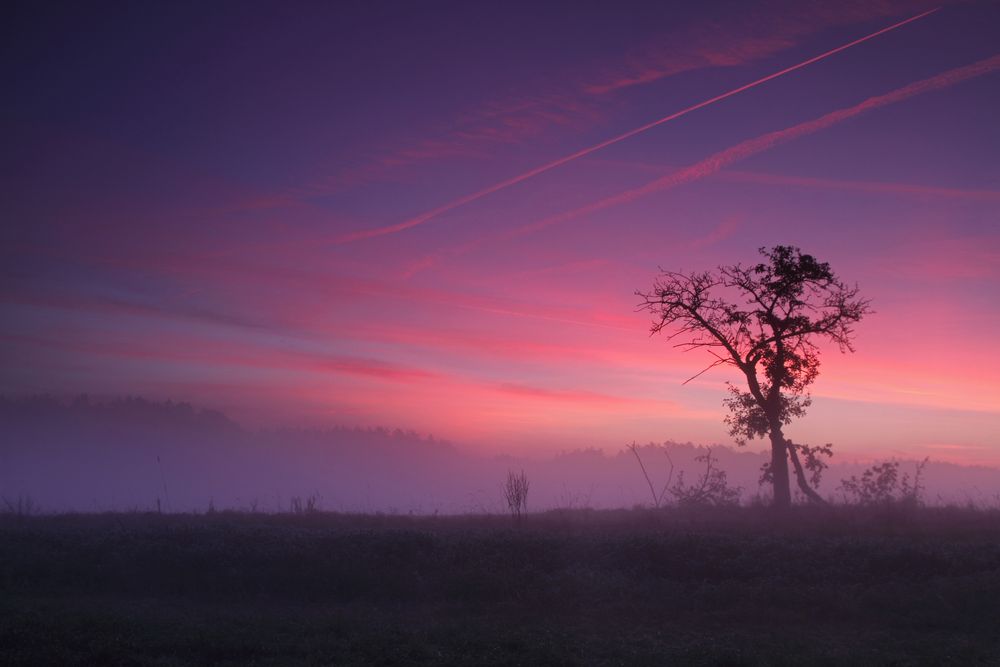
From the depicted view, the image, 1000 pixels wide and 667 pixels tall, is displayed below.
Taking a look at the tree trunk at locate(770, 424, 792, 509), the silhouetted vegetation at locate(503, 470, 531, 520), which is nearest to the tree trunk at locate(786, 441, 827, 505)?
the tree trunk at locate(770, 424, 792, 509)

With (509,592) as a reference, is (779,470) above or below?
above

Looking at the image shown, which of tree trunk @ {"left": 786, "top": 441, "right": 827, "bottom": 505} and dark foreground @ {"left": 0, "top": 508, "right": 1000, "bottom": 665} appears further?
tree trunk @ {"left": 786, "top": 441, "right": 827, "bottom": 505}

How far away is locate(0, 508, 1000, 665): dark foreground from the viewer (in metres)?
12.0

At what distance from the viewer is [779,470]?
2495cm

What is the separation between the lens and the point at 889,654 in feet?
38.7

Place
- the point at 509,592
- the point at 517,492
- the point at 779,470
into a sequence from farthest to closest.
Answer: the point at 779,470 < the point at 517,492 < the point at 509,592

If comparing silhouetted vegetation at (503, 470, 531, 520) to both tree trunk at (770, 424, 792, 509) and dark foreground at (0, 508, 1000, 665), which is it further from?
tree trunk at (770, 424, 792, 509)

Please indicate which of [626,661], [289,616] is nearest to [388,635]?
[289,616]

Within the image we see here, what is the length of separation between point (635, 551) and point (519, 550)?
2.93 metres

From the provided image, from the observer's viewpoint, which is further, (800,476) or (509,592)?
(800,476)

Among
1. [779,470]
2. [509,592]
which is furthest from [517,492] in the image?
[779,470]

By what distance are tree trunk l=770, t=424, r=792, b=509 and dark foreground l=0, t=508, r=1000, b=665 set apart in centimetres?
252

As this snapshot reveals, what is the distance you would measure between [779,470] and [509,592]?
13315 mm

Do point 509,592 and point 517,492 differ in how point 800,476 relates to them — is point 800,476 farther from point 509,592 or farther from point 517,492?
point 509,592
